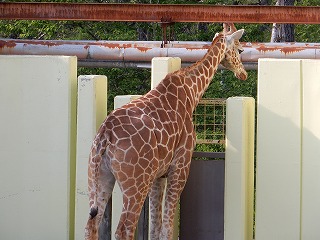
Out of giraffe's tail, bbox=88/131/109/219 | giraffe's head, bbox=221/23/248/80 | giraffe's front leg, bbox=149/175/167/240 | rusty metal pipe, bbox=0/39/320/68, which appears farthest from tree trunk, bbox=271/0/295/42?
giraffe's tail, bbox=88/131/109/219

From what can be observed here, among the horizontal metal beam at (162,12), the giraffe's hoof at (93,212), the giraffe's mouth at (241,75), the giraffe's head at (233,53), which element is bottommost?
the giraffe's hoof at (93,212)

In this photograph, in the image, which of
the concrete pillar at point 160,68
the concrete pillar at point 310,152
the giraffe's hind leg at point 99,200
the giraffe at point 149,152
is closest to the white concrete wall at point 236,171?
the giraffe at point 149,152

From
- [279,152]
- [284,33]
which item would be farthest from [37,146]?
[284,33]

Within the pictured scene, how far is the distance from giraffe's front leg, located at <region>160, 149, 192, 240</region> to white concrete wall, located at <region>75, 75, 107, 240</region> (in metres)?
1.13

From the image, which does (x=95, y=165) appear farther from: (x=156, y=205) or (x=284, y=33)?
(x=284, y=33)

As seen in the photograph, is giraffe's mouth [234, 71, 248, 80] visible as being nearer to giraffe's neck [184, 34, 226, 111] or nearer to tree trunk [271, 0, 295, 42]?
giraffe's neck [184, 34, 226, 111]

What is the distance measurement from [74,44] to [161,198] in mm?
3368

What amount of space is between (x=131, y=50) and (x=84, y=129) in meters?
2.25

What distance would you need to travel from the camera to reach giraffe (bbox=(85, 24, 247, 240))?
10.6 m

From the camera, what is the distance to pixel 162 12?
46.0 ft

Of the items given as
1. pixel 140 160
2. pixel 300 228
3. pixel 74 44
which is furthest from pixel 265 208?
pixel 74 44

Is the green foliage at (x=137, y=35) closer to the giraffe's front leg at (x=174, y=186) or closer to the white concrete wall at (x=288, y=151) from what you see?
the white concrete wall at (x=288, y=151)

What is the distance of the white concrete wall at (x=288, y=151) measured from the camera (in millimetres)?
11883

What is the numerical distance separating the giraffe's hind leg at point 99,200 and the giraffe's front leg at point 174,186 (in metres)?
0.70
